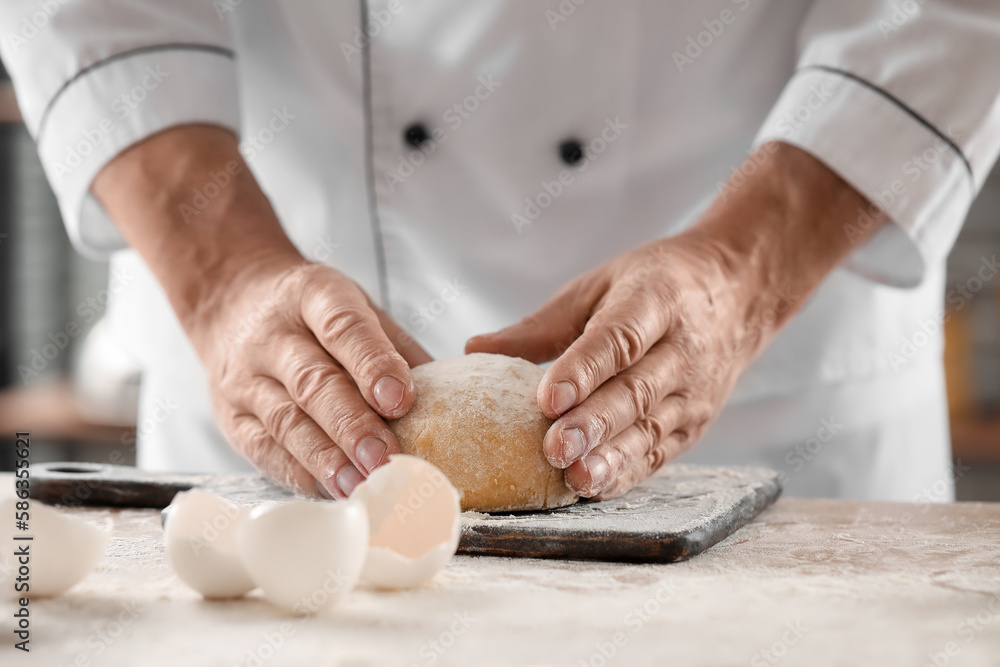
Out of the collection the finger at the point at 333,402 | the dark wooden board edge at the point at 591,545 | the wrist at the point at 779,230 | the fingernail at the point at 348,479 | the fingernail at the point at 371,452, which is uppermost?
the wrist at the point at 779,230

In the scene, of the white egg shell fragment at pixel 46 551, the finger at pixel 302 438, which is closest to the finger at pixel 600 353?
the finger at pixel 302 438

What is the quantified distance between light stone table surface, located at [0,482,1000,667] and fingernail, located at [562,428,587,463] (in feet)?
0.53

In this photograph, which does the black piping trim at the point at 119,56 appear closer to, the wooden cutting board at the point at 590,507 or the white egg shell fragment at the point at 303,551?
the wooden cutting board at the point at 590,507

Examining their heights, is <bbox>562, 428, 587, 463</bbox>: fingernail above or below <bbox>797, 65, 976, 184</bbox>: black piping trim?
below

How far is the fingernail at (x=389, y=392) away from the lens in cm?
105

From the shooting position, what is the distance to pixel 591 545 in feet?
2.94

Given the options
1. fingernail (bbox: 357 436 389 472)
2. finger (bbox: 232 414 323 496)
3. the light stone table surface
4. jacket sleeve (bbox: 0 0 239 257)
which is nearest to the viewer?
the light stone table surface

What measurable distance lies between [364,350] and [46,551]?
0.40m

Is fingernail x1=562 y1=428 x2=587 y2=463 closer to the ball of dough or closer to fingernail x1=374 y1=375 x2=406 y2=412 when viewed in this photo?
the ball of dough

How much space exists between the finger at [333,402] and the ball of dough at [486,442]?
45 mm

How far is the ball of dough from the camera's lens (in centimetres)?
105

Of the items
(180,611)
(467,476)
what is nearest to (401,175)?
(467,476)

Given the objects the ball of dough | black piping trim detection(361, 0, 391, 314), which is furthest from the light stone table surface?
black piping trim detection(361, 0, 391, 314)

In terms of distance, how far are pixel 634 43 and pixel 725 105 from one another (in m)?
0.18
